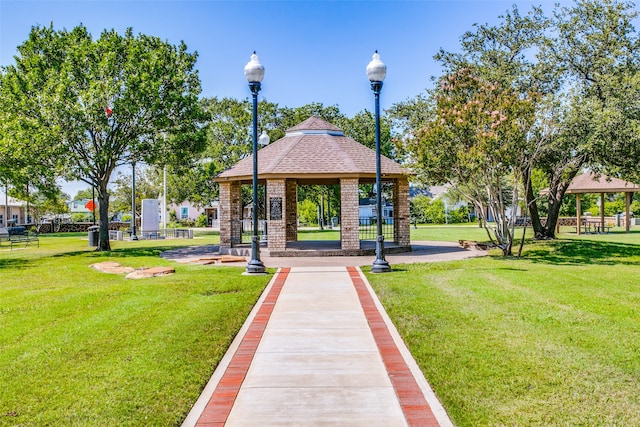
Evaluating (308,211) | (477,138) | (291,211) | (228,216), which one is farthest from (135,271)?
(308,211)

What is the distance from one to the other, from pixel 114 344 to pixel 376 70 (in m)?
8.70

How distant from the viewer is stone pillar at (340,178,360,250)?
17.4m

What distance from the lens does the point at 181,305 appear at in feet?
28.7

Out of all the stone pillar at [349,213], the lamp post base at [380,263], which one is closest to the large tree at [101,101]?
the stone pillar at [349,213]

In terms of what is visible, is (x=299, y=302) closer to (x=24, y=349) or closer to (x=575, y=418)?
(x=24, y=349)

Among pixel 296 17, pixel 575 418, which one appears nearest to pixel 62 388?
pixel 575 418

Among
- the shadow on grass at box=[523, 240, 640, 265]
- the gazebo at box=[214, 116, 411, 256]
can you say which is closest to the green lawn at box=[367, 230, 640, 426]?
the shadow on grass at box=[523, 240, 640, 265]

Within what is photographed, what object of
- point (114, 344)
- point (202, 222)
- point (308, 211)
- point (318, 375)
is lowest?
point (318, 375)

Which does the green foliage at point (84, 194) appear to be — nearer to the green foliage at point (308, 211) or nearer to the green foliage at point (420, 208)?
the green foliage at point (308, 211)

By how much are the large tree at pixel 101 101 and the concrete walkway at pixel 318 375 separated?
14.7 m

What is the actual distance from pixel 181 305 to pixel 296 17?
459 inches

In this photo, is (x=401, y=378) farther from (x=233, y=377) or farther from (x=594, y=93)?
(x=594, y=93)

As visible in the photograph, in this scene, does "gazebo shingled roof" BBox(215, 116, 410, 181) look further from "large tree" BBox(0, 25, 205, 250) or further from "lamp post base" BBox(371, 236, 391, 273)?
"lamp post base" BBox(371, 236, 391, 273)

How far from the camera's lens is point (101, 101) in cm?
1972
